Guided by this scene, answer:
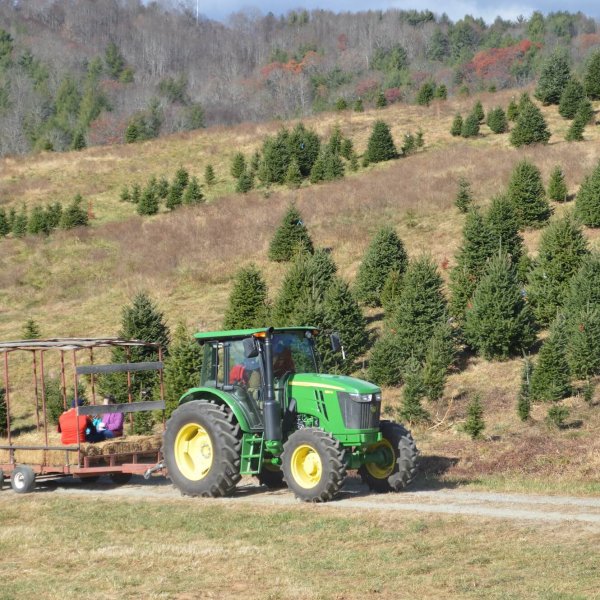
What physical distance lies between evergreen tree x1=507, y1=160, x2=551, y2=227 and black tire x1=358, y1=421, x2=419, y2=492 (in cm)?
2437

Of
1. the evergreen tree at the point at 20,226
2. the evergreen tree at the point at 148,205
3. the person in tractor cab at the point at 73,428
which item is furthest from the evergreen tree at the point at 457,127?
the person in tractor cab at the point at 73,428

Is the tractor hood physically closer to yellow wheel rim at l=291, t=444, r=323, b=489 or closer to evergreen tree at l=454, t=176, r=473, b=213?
yellow wheel rim at l=291, t=444, r=323, b=489

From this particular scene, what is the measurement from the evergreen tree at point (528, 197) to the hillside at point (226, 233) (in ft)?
2.56

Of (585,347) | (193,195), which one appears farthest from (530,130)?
(585,347)

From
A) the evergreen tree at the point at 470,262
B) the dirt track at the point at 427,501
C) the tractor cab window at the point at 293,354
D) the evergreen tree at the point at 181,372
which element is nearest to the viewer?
the dirt track at the point at 427,501

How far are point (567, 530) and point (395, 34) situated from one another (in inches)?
6803

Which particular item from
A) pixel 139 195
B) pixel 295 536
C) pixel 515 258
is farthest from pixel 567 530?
pixel 139 195

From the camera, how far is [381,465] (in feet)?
46.3

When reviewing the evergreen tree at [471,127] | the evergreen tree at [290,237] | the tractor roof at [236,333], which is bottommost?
the tractor roof at [236,333]

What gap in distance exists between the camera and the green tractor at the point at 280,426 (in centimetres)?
1326

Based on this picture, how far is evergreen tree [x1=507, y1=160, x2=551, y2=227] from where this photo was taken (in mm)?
36562

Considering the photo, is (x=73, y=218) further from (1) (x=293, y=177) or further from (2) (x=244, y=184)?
(1) (x=293, y=177)

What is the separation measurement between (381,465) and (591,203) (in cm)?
2410

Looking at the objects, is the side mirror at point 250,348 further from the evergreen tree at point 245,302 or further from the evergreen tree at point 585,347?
the evergreen tree at point 245,302
